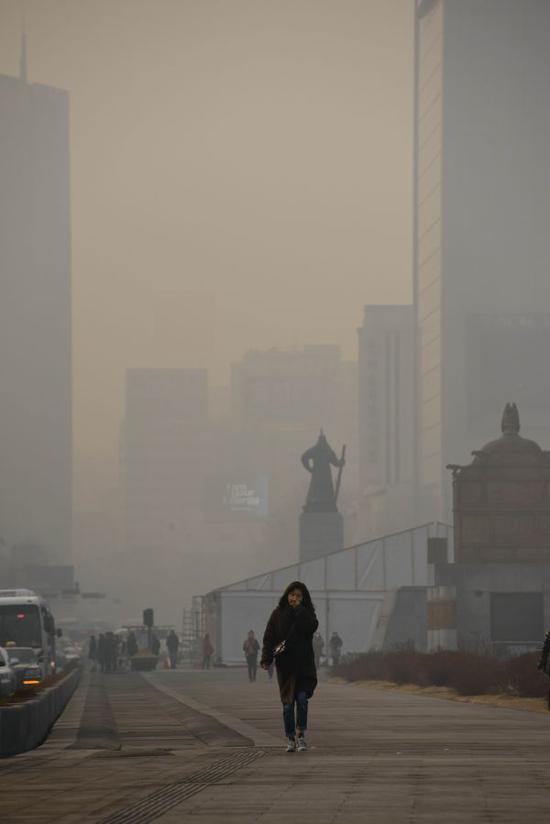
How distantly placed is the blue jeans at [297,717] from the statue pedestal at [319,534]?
105036 mm

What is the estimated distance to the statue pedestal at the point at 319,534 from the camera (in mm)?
129250

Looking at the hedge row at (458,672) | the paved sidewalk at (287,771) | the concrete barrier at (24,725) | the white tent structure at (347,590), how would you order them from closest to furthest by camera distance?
the paved sidewalk at (287,771), the concrete barrier at (24,725), the hedge row at (458,672), the white tent structure at (347,590)

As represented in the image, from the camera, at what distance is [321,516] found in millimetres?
134500

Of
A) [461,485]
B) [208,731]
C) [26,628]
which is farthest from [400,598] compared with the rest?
[208,731]

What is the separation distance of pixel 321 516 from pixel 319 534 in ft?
9.61

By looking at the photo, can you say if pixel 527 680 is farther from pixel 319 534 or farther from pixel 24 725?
pixel 319 534

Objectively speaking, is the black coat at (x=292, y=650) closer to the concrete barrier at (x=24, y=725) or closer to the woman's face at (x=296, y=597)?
the woman's face at (x=296, y=597)

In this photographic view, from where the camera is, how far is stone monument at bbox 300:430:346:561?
426 feet

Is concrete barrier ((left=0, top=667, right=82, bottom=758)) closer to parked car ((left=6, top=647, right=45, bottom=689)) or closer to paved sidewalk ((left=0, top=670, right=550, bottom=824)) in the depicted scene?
paved sidewalk ((left=0, top=670, right=550, bottom=824))

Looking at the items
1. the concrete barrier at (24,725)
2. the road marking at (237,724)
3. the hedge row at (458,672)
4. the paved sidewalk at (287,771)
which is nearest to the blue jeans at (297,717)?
the paved sidewalk at (287,771)

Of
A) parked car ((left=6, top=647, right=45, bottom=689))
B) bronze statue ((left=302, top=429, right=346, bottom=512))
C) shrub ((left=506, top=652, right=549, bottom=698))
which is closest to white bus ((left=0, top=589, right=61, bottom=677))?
parked car ((left=6, top=647, right=45, bottom=689))

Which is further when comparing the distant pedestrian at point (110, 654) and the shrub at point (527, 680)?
the distant pedestrian at point (110, 654)

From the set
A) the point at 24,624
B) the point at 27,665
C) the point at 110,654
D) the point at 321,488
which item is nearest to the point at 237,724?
the point at 27,665

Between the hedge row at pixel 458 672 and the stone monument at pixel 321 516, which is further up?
the stone monument at pixel 321 516
